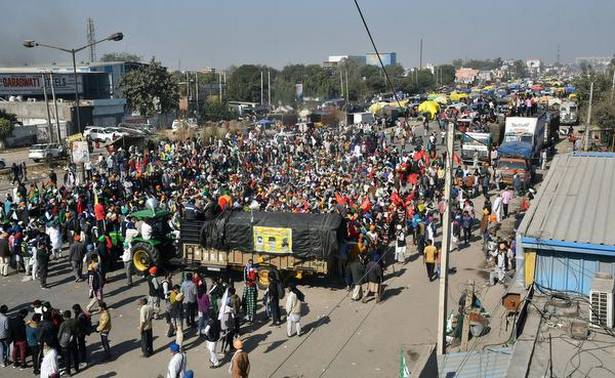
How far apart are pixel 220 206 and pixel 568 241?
10062 mm

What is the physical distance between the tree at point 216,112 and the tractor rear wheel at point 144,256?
49.4m

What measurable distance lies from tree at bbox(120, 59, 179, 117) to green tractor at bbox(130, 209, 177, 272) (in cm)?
4301

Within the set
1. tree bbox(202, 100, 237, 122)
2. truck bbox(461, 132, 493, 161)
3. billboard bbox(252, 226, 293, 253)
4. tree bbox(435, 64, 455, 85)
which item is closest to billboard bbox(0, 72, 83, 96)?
tree bbox(202, 100, 237, 122)

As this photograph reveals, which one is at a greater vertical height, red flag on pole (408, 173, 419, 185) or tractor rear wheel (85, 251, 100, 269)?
red flag on pole (408, 173, 419, 185)

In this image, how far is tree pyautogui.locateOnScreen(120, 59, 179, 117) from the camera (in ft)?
188

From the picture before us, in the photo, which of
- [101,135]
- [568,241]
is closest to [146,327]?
[568,241]

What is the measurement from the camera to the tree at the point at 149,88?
188ft

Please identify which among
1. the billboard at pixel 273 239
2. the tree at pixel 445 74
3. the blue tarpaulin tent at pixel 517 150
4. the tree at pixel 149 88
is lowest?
the billboard at pixel 273 239

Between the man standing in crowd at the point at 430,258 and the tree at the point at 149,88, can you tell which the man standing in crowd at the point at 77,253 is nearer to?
the man standing in crowd at the point at 430,258

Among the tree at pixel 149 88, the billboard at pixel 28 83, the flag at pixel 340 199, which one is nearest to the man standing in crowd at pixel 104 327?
the flag at pixel 340 199

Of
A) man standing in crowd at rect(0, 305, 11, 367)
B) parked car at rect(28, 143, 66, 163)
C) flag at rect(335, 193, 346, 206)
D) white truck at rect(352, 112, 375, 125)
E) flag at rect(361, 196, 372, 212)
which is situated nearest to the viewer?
man standing in crowd at rect(0, 305, 11, 367)

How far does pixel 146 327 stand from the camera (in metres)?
11.3

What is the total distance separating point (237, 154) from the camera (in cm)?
3003

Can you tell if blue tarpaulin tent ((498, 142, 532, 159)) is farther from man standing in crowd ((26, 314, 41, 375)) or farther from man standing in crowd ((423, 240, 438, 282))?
man standing in crowd ((26, 314, 41, 375))
